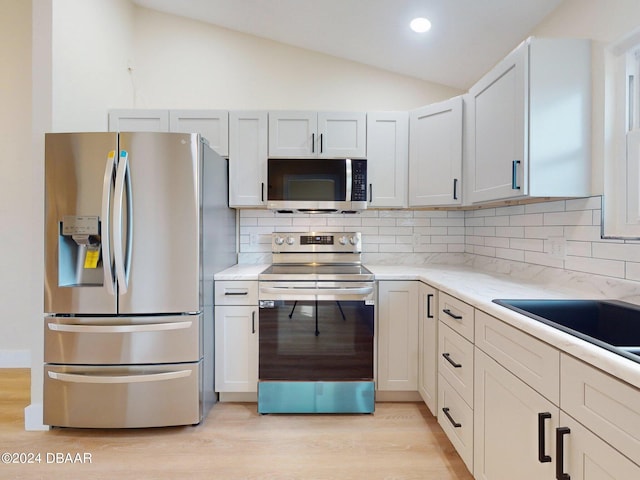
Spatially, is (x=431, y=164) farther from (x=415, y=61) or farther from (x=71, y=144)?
(x=71, y=144)

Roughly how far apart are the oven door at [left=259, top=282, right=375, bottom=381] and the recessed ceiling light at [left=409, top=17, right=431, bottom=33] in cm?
174

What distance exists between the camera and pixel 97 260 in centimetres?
193

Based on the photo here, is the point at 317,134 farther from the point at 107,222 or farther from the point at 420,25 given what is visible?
the point at 107,222

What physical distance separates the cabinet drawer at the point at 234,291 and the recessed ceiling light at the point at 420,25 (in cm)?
201

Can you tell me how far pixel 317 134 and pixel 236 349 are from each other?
1.67 metres

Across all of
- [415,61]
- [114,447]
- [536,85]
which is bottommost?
[114,447]

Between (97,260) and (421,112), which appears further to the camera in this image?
(421,112)

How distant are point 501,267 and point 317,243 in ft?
4.57

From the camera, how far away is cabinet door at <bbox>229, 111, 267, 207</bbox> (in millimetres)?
2545

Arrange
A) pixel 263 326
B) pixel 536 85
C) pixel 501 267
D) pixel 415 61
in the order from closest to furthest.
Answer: pixel 536 85, pixel 263 326, pixel 501 267, pixel 415 61

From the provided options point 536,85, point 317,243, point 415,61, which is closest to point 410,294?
point 317,243

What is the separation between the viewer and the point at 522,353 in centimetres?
112

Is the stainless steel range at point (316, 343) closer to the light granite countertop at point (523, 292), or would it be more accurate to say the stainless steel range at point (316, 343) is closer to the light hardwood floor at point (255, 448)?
the light hardwood floor at point (255, 448)

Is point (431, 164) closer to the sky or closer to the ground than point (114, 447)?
closer to the sky
